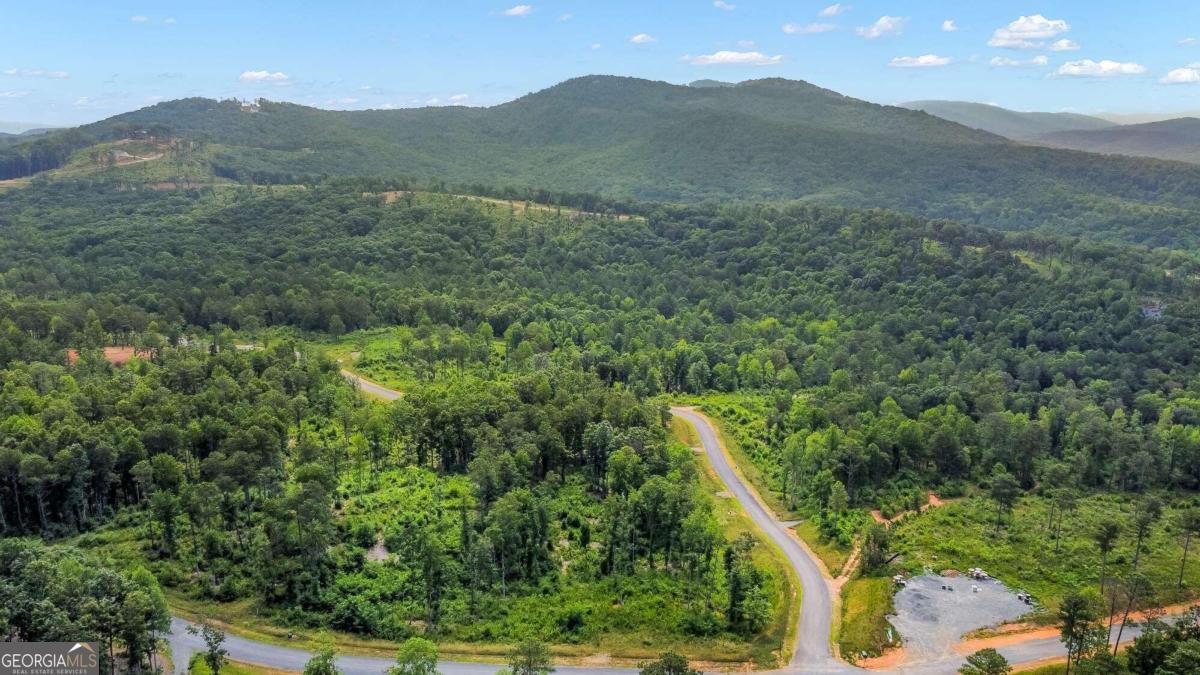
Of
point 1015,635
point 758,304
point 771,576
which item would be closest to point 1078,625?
point 1015,635

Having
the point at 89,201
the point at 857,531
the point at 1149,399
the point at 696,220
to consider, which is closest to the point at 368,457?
the point at 857,531

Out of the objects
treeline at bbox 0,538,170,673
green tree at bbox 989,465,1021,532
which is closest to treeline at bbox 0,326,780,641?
treeline at bbox 0,538,170,673

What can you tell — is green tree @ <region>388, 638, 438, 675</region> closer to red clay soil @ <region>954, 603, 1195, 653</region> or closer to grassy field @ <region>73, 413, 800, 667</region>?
grassy field @ <region>73, 413, 800, 667</region>

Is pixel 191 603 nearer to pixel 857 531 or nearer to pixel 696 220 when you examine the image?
pixel 857 531

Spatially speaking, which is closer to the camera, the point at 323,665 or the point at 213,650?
the point at 323,665

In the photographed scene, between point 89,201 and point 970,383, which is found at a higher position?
point 89,201

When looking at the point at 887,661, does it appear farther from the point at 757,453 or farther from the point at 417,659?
the point at 757,453

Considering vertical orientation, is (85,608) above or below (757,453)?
above
